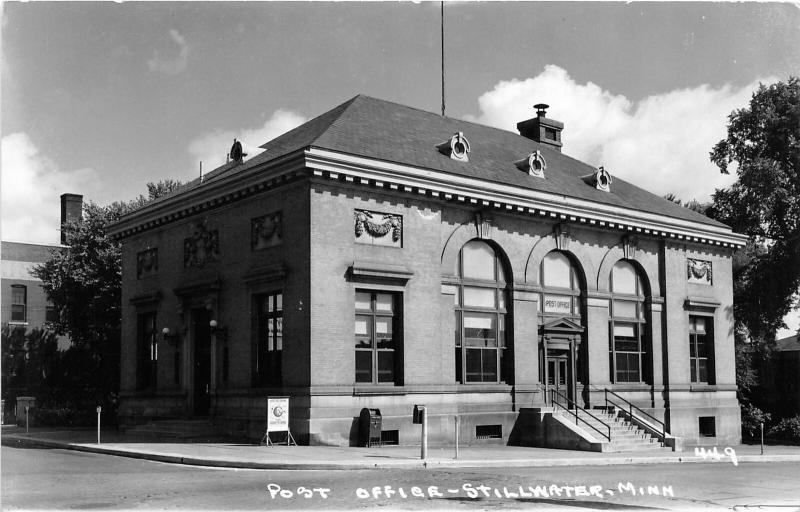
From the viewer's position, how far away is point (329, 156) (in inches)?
1028

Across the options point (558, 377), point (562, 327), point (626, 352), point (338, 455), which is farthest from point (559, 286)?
point (338, 455)

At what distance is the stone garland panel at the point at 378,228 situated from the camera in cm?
2734

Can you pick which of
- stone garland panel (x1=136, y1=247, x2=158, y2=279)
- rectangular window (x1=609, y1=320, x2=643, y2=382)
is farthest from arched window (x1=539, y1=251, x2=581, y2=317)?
stone garland panel (x1=136, y1=247, x2=158, y2=279)

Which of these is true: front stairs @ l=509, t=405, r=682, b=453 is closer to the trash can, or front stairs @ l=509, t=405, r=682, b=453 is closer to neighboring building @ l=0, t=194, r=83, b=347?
the trash can

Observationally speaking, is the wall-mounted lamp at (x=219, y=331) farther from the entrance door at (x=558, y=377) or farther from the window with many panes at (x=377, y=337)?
the entrance door at (x=558, y=377)

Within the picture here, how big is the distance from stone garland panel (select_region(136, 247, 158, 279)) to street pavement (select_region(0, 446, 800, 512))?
43.3 ft

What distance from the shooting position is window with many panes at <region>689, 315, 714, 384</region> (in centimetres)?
3759

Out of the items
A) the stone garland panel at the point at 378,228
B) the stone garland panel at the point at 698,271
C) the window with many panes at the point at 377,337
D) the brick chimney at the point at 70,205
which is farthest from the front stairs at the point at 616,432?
the brick chimney at the point at 70,205

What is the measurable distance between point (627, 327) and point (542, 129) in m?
12.2

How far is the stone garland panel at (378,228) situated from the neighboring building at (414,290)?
2.7 inches

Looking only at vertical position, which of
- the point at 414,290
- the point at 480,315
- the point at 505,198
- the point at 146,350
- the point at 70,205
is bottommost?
the point at 146,350

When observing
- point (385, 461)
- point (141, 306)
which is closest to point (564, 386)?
point (385, 461)

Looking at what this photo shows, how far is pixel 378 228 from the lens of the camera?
27641 millimetres

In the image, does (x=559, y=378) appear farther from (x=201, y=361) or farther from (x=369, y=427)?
(x=201, y=361)
